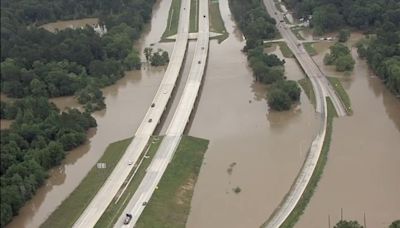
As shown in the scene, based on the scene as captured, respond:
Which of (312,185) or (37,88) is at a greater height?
(312,185)

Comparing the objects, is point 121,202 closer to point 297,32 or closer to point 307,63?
point 307,63

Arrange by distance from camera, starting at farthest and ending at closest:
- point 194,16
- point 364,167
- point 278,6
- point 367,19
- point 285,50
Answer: point 278,6, point 194,16, point 367,19, point 285,50, point 364,167

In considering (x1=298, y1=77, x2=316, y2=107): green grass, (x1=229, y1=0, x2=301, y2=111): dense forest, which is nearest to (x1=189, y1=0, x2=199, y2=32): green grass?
(x1=229, y1=0, x2=301, y2=111): dense forest

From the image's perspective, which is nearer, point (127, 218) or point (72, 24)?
point (127, 218)

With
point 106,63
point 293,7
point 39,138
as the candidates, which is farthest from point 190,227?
point 293,7

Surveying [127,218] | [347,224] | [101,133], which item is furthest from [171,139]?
[347,224]

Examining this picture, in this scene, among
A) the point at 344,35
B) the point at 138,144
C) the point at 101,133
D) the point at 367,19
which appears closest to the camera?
the point at 138,144

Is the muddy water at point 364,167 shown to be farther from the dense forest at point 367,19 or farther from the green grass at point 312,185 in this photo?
the dense forest at point 367,19

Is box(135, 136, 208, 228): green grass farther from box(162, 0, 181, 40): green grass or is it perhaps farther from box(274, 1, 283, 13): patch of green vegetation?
box(274, 1, 283, 13): patch of green vegetation
